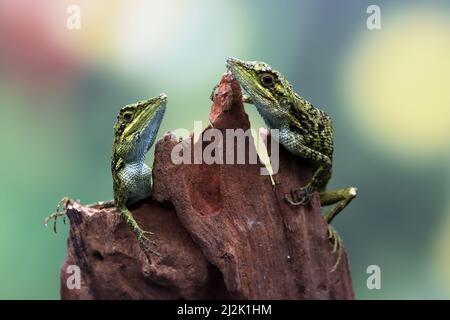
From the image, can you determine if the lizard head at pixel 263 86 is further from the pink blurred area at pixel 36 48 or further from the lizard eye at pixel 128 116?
the pink blurred area at pixel 36 48

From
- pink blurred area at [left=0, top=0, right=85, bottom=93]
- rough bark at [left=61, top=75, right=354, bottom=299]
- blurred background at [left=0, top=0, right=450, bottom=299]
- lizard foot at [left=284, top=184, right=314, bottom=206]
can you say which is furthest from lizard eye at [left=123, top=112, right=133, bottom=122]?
pink blurred area at [left=0, top=0, right=85, bottom=93]

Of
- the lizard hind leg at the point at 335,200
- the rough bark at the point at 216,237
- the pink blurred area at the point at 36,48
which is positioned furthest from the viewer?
the pink blurred area at the point at 36,48

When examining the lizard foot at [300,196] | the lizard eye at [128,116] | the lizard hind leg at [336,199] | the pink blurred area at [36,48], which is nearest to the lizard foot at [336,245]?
the lizard hind leg at [336,199]

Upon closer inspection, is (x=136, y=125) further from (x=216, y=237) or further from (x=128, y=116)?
(x=216, y=237)

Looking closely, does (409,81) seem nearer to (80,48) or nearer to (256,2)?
(256,2)

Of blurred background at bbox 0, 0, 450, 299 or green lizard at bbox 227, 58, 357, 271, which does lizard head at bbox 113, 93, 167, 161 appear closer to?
green lizard at bbox 227, 58, 357, 271

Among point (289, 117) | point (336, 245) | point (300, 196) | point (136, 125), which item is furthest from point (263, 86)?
point (336, 245)
